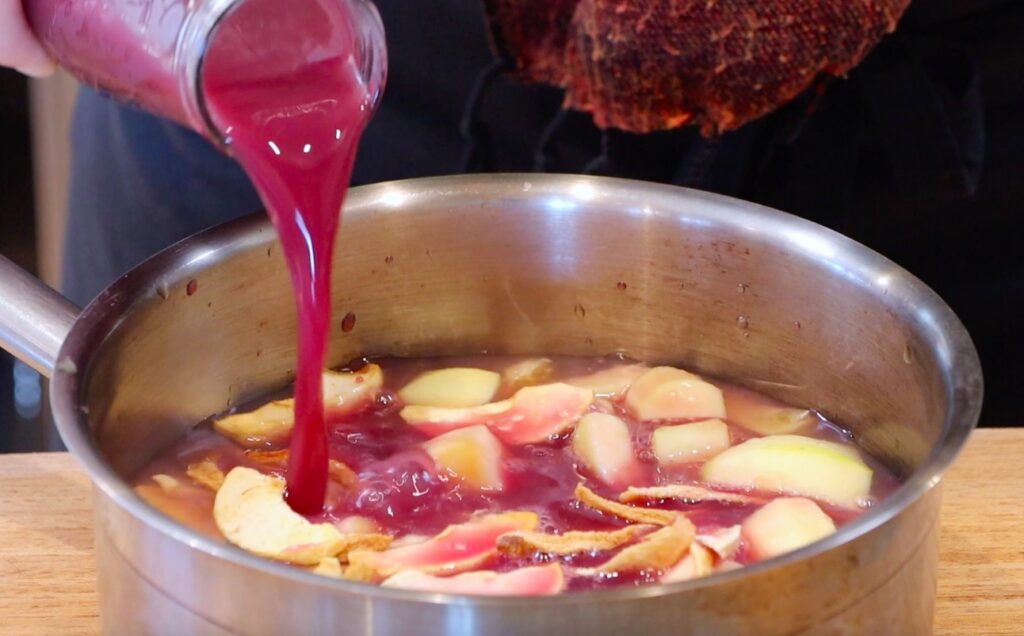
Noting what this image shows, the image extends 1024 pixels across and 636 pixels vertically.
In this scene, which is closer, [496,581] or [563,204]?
[496,581]

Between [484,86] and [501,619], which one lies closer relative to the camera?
[501,619]

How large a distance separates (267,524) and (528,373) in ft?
1.31

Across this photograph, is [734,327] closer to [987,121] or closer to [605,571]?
[605,571]

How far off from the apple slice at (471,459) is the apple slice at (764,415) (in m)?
0.25

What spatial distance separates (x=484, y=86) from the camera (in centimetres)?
145

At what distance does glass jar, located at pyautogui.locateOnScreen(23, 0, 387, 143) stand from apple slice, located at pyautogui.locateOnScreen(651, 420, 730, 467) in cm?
39


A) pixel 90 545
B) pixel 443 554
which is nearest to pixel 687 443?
pixel 443 554

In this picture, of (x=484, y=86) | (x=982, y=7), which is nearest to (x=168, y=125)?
(x=484, y=86)

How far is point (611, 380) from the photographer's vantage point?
1316 millimetres

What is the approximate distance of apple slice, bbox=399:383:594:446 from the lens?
123cm

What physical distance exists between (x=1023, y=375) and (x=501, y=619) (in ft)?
4.02

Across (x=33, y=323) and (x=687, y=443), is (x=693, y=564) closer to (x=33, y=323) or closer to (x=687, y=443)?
(x=687, y=443)

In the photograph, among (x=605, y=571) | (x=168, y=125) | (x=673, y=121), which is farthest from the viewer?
(x=168, y=125)

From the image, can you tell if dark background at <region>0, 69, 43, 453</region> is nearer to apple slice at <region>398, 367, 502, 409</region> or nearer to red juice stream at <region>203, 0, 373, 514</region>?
apple slice at <region>398, 367, 502, 409</region>
